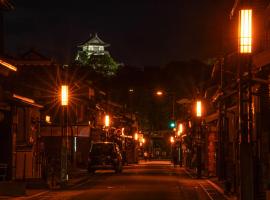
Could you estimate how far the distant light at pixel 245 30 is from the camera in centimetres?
1808

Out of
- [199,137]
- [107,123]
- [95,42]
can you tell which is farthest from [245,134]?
[95,42]

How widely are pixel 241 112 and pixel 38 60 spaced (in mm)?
46903

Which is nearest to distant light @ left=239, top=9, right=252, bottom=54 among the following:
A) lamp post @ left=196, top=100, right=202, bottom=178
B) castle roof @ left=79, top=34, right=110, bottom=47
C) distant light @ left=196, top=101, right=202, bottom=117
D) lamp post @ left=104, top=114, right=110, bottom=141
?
lamp post @ left=196, top=100, right=202, bottom=178

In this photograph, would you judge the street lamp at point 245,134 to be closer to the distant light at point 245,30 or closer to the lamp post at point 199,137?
the distant light at point 245,30

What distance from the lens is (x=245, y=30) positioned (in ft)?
59.7

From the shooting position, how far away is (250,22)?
18.2 meters

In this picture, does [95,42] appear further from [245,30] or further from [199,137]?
[245,30]

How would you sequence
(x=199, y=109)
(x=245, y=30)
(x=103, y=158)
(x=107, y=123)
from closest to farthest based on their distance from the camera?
(x=245, y=30) → (x=199, y=109) → (x=103, y=158) → (x=107, y=123)

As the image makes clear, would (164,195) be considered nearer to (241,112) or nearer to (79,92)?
(241,112)

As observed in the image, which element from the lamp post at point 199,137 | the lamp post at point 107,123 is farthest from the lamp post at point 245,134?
the lamp post at point 107,123

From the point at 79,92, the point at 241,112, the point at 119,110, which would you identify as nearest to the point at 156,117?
the point at 119,110

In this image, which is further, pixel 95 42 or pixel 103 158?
pixel 95 42

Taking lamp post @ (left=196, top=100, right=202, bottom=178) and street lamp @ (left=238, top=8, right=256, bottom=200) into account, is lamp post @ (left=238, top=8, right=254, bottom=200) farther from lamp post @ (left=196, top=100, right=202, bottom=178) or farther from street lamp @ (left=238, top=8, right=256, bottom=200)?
lamp post @ (left=196, top=100, right=202, bottom=178)

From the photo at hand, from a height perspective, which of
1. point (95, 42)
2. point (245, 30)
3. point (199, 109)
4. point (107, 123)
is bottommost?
point (107, 123)
